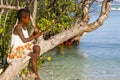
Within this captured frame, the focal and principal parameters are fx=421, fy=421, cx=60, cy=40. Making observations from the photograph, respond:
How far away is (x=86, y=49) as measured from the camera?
26578 mm

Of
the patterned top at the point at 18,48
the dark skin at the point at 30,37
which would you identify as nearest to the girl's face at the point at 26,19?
the dark skin at the point at 30,37

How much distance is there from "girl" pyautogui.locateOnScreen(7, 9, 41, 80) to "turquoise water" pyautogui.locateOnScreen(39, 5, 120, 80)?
9157 mm

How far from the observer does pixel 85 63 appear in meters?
20.8

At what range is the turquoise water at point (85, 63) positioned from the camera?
55.3 ft

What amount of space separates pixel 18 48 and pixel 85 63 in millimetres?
14424

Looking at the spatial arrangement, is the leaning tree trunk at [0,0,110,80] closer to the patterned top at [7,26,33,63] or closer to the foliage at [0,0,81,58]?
the patterned top at [7,26,33,63]

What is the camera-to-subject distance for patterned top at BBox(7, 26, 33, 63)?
21.2 feet

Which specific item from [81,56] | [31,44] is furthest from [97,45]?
→ [31,44]

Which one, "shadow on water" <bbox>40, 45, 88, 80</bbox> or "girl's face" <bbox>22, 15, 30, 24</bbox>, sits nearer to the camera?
"girl's face" <bbox>22, 15, 30, 24</bbox>

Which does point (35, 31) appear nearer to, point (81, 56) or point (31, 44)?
point (31, 44)

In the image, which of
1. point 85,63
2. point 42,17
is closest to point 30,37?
point 42,17

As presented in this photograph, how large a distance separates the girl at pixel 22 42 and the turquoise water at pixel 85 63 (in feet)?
30.0

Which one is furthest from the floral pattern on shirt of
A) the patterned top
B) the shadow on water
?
the shadow on water

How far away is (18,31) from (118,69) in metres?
12.7
